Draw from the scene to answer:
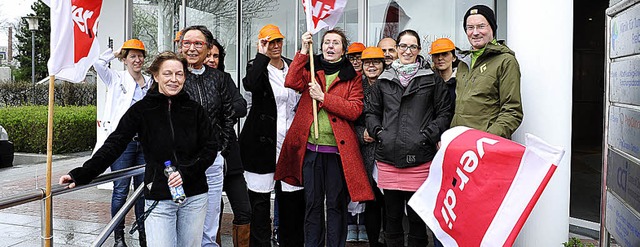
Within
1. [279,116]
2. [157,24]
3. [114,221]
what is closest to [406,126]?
[279,116]

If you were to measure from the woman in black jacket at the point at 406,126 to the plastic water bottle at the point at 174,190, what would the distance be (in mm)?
1628

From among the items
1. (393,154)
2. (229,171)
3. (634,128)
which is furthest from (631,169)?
(229,171)

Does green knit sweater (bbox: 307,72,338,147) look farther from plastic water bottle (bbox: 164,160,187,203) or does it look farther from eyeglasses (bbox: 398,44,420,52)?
plastic water bottle (bbox: 164,160,187,203)

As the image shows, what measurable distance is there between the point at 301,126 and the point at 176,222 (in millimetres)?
1388

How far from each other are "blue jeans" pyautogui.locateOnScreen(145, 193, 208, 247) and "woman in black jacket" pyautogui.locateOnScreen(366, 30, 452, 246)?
57.4 inches

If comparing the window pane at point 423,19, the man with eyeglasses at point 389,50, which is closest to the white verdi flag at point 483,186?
the man with eyeglasses at point 389,50

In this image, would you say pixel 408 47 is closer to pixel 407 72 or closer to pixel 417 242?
pixel 407 72

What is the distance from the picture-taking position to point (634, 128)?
2.75 metres

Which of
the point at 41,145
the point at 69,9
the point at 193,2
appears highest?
the point at 193,2

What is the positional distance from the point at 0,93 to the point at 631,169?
2067 centimetres

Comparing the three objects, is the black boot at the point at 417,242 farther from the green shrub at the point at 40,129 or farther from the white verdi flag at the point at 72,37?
the green shrub at the point at 40,129

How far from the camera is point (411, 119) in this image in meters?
4.25

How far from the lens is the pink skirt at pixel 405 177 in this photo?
13.9 ft

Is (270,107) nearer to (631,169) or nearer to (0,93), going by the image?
(631,169)
